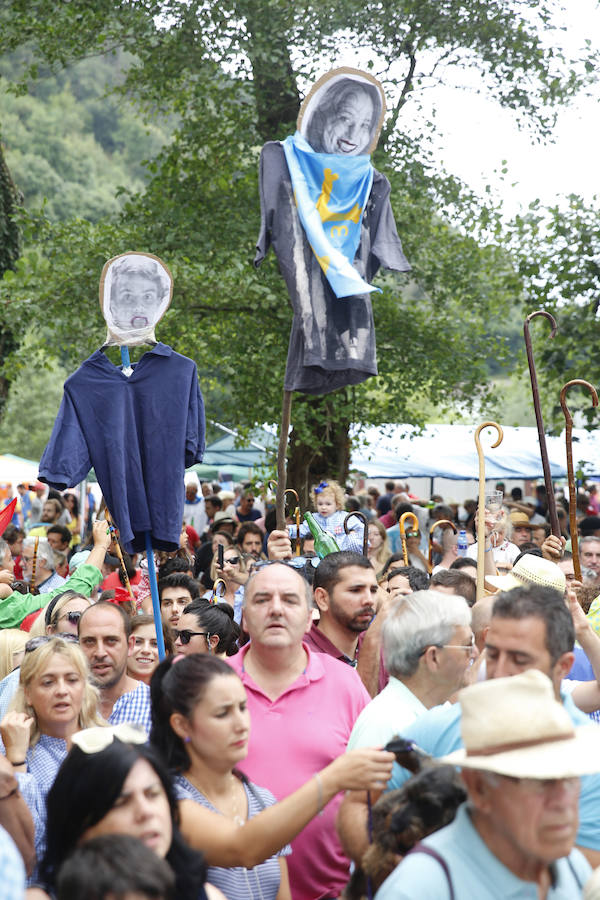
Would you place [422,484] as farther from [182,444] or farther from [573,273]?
[182,444]

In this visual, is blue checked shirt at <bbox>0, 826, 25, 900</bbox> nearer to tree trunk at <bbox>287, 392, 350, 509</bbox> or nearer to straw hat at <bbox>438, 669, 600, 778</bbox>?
straw hat at <bbox>438, 669, 600, 778</bbox>

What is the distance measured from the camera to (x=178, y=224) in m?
13.8

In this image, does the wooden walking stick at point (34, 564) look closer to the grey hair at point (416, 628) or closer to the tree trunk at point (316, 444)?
the tree trunk at point (316, 444)

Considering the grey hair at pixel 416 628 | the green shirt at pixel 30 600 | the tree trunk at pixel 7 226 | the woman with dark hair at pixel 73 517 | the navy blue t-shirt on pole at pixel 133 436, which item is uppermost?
the tree trunk at pixel 7 226

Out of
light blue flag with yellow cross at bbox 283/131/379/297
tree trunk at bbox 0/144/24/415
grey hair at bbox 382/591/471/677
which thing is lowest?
grey hair at bbox 382/591/471/677

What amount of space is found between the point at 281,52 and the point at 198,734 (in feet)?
35.8

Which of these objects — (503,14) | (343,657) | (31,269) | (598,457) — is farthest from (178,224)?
(343,657)

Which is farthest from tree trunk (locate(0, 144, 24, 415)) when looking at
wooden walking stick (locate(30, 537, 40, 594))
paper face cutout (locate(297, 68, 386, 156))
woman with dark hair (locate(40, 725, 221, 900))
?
woman with dark hair (locate(40, 725, 221, 900))

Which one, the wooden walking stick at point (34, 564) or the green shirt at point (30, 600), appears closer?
the green shirt at point (30, 600)

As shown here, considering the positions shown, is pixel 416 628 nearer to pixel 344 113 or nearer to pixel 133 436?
pixel 133 436

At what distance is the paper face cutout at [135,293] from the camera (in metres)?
5.81

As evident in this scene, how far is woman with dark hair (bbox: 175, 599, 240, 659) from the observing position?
17.5 ft

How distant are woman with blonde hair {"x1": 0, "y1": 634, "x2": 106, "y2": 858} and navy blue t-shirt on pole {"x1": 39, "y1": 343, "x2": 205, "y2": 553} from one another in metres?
1.30

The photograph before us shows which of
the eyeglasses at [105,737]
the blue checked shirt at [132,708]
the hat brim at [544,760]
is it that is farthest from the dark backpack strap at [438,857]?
the blue checked shirt at [132,708]
